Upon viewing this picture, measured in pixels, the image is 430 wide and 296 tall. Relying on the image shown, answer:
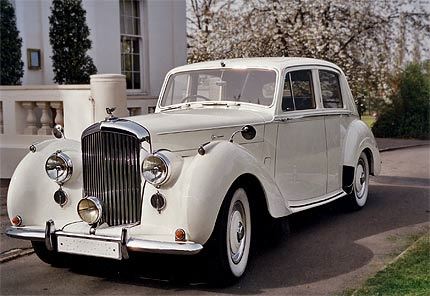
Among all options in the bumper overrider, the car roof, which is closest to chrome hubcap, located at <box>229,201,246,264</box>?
the bumper overrider

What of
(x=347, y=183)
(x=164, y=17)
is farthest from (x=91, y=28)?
(x=347, y=183)

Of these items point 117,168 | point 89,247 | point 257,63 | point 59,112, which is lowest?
point 89,247

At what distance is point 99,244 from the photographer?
4.62m

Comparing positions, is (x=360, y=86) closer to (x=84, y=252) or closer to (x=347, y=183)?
(x=347, y=183)

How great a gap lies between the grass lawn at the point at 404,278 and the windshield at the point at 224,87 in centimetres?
203

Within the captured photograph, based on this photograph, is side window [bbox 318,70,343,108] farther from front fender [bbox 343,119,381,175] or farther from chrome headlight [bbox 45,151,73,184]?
chrome headlight [bbox 45,151,73,184]

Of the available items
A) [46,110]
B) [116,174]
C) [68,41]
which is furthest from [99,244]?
[68,41]

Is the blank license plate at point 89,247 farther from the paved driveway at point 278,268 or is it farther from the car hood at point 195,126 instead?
the car hood at point 195,126

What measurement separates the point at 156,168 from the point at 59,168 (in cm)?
106

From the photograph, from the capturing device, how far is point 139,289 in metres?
4.84

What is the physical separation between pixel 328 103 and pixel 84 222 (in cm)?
347

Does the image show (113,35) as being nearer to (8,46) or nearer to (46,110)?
(8,46)

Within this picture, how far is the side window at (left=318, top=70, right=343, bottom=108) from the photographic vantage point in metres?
7.08

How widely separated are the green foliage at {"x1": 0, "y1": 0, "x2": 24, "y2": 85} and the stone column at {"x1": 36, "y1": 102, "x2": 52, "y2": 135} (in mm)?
1469
